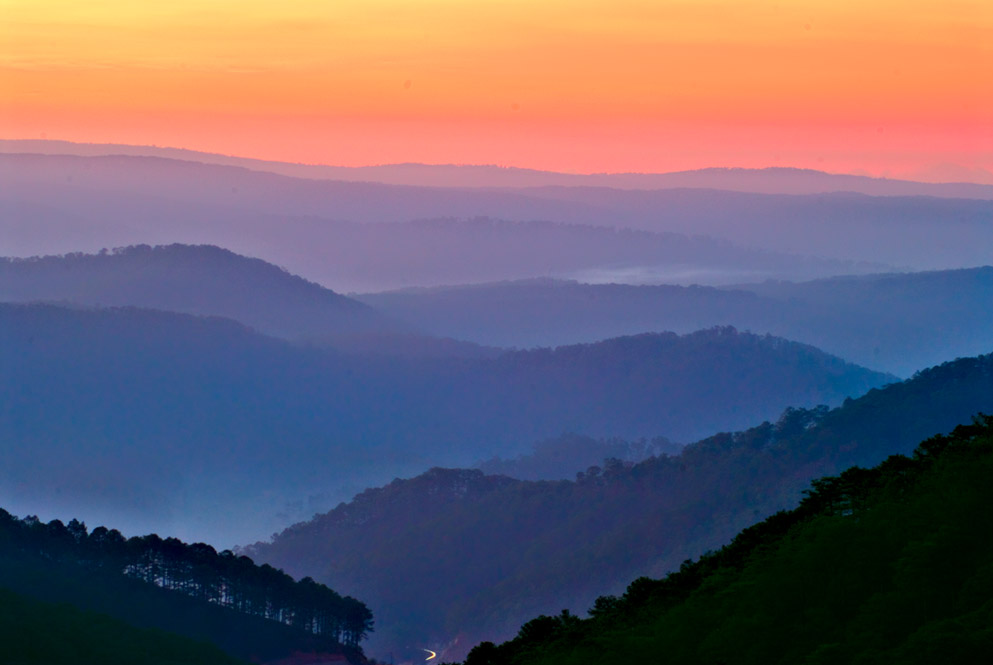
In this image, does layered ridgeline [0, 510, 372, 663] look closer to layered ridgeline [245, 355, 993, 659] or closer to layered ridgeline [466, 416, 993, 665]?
layered ridgeline [245, 355, 993, 659]

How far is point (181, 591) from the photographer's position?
8869cm

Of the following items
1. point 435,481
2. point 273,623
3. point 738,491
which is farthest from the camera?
Result: point 435,481

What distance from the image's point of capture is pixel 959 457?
103ft

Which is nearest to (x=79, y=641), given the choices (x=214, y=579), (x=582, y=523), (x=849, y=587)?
(x=214, y=579)

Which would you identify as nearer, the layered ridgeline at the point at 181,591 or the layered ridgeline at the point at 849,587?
the layered ridgeline at the point at 849,587

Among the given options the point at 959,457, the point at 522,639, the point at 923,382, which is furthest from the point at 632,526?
the point at 959,457

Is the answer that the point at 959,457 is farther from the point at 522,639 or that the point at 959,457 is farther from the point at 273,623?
the point at 273,623

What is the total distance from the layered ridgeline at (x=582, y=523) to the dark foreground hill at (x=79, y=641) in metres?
53.0

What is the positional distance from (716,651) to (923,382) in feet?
376

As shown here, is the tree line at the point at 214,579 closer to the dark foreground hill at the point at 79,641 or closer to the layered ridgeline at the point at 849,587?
the dark foreground hill at the point at 79,641

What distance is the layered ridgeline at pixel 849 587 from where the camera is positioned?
24.0 metres

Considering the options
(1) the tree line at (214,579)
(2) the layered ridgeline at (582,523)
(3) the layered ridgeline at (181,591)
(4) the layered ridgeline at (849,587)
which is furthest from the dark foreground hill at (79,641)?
(2) the layered ridgeline at (582,523)

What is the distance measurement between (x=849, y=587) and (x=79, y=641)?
44229mm

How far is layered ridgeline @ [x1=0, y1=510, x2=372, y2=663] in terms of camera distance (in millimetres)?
80688
